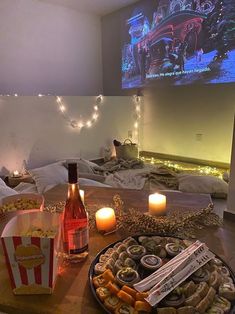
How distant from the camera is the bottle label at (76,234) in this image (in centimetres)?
63

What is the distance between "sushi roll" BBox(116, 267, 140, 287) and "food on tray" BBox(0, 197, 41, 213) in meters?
0.43

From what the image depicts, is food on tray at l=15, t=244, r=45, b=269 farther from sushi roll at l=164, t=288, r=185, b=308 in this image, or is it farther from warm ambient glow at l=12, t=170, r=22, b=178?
warm ambient glow at l=12, t=170, r=22, b=178

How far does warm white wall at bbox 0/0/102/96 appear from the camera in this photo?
10.7 feet

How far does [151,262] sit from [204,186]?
1727 mm

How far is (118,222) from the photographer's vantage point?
83 cm

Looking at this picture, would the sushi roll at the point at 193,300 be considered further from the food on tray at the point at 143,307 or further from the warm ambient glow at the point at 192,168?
the warm ambient glow at the point at 192,168

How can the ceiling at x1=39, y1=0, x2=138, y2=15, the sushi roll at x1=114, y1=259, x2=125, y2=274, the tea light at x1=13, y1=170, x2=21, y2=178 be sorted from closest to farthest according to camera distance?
the sushi roll at x1=114, y1=259, x2=125, y2=274 < the tea light at x1=13, y1=170, x2=21, y2=178 < the ceiling at x1=39, y1=0, x2=138, y2=15

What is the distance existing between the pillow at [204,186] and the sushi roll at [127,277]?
173cm

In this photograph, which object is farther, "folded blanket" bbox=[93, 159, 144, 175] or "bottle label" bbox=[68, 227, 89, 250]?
"folded blanket" bbox=[93, 159, 144, 175]

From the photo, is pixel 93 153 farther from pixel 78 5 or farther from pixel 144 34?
pixel 78 5

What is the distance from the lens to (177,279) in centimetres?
52

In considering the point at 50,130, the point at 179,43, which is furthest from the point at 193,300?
the point at 179,43

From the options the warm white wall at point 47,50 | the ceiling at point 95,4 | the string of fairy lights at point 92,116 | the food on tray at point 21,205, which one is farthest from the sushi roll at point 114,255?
the ceiling at point 95,4

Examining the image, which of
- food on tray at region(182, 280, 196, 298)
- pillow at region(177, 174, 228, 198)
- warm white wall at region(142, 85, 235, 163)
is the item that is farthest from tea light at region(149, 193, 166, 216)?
warm white wall at region(142, 85, 235, 163)
